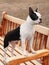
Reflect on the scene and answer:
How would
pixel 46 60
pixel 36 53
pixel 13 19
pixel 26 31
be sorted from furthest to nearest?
pixel 13 19, pixel 46 60, pixel 36 53, pixel 26 31

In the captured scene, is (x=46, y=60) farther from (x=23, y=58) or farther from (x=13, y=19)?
(x=13, y=19)

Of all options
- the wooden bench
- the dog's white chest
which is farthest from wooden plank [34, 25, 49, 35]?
the dog's white chest

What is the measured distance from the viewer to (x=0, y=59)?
2.07 m

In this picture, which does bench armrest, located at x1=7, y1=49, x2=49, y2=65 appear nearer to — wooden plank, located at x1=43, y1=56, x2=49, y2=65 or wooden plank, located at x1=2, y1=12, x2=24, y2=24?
wooden plank, located at x1=43, y1=56, x2=49, y2=65

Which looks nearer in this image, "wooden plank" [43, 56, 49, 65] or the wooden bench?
the wooden bench

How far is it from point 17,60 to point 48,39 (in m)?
0.38

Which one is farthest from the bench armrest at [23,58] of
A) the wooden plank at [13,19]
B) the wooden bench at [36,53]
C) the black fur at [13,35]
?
the wooden plank at [13,19]

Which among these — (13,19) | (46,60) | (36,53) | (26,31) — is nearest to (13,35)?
(26,31)

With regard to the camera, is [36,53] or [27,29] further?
[36,53]

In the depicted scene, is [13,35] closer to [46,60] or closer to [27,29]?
[27,29]

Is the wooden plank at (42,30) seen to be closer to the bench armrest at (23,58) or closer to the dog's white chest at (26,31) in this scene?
the bench armrest at (23,58)

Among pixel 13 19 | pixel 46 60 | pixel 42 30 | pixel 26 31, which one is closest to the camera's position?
pixel 26 31

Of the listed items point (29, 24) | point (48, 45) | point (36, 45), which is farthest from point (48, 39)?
point (36, 45)

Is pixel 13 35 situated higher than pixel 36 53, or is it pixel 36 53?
pixel 13 35
